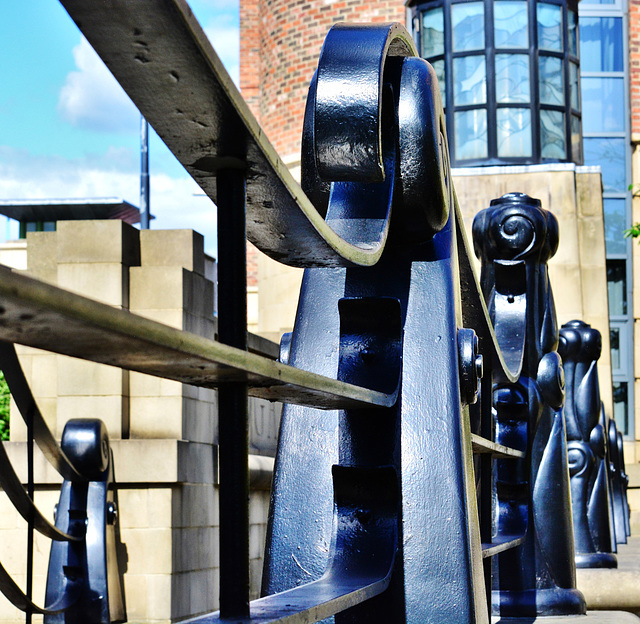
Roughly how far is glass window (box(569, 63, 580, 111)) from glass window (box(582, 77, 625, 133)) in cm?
369

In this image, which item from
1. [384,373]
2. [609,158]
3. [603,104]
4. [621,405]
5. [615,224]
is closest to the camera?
[384,373]

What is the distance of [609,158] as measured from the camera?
19625 mm

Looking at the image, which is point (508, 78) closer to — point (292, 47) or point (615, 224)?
point (615, 224)

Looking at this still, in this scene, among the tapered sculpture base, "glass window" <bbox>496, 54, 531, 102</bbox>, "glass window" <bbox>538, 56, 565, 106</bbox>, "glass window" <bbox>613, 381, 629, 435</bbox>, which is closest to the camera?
the tapered sculpture base

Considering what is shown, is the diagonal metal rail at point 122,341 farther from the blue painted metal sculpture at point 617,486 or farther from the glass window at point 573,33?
the glass window at point 573,33

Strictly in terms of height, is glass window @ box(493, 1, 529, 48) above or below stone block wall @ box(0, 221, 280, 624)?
above

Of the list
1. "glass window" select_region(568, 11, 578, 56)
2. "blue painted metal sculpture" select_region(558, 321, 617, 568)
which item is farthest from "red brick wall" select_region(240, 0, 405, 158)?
"blue painted metal sculpture" select_region(558, 321, 617, 568)

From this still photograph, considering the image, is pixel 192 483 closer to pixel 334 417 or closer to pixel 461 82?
pixel 334 417

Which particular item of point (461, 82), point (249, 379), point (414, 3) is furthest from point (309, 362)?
point (414, 3)

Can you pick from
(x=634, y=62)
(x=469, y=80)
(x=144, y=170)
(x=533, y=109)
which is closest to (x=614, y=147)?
(x=634, y=62)

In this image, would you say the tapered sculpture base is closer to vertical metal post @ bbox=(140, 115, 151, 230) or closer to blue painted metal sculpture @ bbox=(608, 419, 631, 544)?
blue painted metal sculpture @ bbox=(608, 419, 631, 544)

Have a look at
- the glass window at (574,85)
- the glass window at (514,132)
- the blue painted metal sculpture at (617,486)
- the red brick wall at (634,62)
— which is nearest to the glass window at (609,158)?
the red brick wall at (634,62)

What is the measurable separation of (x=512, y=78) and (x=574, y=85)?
46.5 inches

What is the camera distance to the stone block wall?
275 inches
